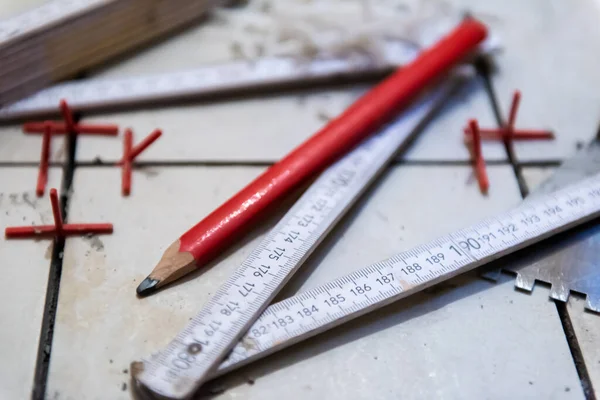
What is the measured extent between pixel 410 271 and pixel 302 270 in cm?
11

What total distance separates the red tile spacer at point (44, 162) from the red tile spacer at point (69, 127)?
0.05 ft

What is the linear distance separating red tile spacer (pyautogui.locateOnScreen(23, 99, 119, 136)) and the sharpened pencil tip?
0.23m

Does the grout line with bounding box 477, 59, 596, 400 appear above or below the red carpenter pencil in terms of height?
below

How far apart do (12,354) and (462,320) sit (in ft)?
1.42

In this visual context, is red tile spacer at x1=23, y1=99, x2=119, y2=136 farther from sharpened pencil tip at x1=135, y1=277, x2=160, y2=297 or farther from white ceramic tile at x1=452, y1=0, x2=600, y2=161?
white ceramic tile at x1=452, y1=0, x2=600, y2=161

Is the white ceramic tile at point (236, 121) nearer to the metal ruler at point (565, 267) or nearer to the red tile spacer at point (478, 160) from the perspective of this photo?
the red tile spacer at point (478, 160)

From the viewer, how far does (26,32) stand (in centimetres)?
75

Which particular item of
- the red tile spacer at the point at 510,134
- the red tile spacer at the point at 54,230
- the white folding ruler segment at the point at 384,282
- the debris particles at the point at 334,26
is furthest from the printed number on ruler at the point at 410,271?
the debris particles at the point at 334,26

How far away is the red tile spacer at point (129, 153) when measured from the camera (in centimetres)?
72

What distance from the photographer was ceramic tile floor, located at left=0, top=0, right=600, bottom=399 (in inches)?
23.3

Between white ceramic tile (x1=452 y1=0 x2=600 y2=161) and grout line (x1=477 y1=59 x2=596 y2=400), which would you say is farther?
white ceramic tile (x1=452 y1=0 x2=600 y2=161)

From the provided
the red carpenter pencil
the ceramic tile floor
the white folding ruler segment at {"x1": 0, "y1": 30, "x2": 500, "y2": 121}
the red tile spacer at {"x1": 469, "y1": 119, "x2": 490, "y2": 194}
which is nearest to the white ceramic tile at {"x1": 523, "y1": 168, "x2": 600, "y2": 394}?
the ceramic tile floor

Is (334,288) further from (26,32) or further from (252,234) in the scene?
(26,32)

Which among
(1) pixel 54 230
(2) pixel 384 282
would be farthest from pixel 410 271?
(1) pixel 54 230
